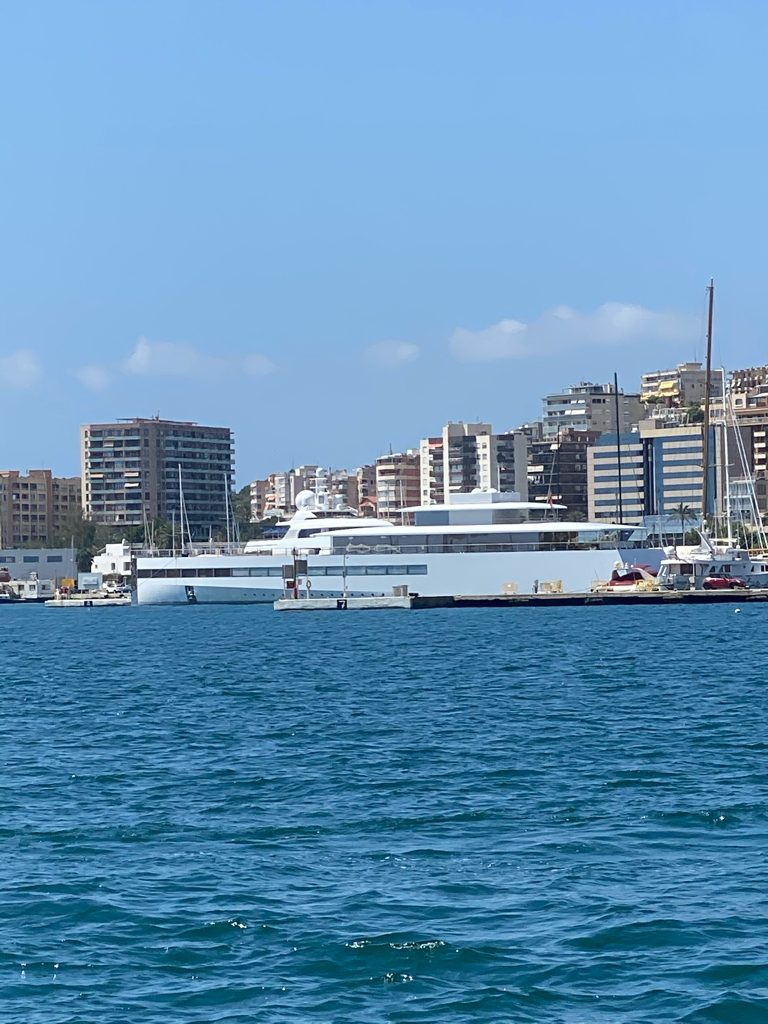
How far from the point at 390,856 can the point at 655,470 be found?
502ft

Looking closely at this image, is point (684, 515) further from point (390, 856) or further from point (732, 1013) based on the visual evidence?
point (732, 1013)

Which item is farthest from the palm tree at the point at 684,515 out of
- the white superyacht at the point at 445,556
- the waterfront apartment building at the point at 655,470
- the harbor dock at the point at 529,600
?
the harbor dock at the point at 529,600

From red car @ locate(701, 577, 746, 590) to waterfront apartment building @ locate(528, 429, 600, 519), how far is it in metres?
101

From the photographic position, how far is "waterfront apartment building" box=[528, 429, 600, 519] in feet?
603

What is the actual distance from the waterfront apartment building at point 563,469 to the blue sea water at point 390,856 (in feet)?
494

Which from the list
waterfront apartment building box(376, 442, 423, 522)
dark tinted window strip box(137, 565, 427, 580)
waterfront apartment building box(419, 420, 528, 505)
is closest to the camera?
dark tinted window strip box(137, 565, 427, 580)

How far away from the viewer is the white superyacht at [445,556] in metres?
82.9

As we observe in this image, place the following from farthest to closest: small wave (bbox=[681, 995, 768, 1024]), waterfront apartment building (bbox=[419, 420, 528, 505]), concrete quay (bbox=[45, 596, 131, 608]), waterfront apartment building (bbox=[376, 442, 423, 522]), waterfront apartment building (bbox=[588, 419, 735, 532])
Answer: waterfront apartment building (bbox=[376, 442, 423, 522]), waterfront apartment building (bbox=[419, 420, 528, 505]), waterfront apartment building (bbox=[588, 419, 735, 532]), concrete quay (bbox=[45, 596, 131, 608]), small wave (bbox=[681, 995, 768, 1024])

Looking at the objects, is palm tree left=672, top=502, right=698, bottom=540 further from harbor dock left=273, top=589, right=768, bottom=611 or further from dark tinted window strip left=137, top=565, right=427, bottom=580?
harbor dock left=273, top=589, right=768, bottom=611

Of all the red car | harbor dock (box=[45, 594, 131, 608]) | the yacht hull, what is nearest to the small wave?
the yacht hull

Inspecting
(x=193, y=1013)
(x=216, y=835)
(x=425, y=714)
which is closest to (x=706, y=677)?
(x=425, y=714)

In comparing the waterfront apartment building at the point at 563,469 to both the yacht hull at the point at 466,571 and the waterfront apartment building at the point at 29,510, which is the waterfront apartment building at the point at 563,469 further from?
the yacht hull at the point at 466,571

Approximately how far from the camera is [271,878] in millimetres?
14484

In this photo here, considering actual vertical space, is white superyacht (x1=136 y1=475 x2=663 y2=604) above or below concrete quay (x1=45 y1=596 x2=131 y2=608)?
above
